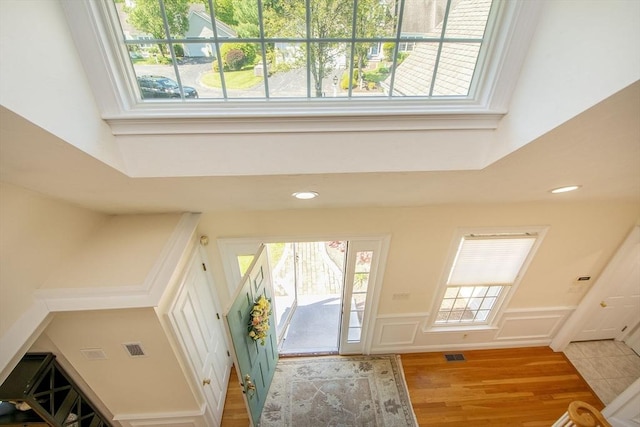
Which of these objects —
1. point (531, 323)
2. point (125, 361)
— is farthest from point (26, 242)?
point (531, 323)

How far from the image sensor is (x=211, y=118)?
A: 3.78 ft

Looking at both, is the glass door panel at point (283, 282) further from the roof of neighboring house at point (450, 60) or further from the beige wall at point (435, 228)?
the roof of neighboring house at point (450, 60)

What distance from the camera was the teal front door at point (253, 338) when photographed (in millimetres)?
2057

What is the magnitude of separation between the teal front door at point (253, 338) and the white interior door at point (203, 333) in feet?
1.23

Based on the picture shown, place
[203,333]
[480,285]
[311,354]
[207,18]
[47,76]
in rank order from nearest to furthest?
[47,76], [207,18], [203,333], [480,285], [311,354]

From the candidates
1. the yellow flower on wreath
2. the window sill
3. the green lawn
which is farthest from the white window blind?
the green lawn

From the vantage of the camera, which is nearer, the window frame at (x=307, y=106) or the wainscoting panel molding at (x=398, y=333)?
the window frame at (x=307, y=106)

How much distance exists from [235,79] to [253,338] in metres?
2.19

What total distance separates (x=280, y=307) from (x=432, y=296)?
2.43 m

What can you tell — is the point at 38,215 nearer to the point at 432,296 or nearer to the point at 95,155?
the point at 95,155

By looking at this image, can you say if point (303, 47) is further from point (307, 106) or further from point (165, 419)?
point (165, 419)

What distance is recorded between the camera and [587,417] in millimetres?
1521

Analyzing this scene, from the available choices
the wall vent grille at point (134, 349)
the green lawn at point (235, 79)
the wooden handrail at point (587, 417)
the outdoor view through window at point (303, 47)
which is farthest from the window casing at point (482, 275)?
the wall vent grille at point (134, 349)

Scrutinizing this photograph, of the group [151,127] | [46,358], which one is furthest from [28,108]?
[46,358]
